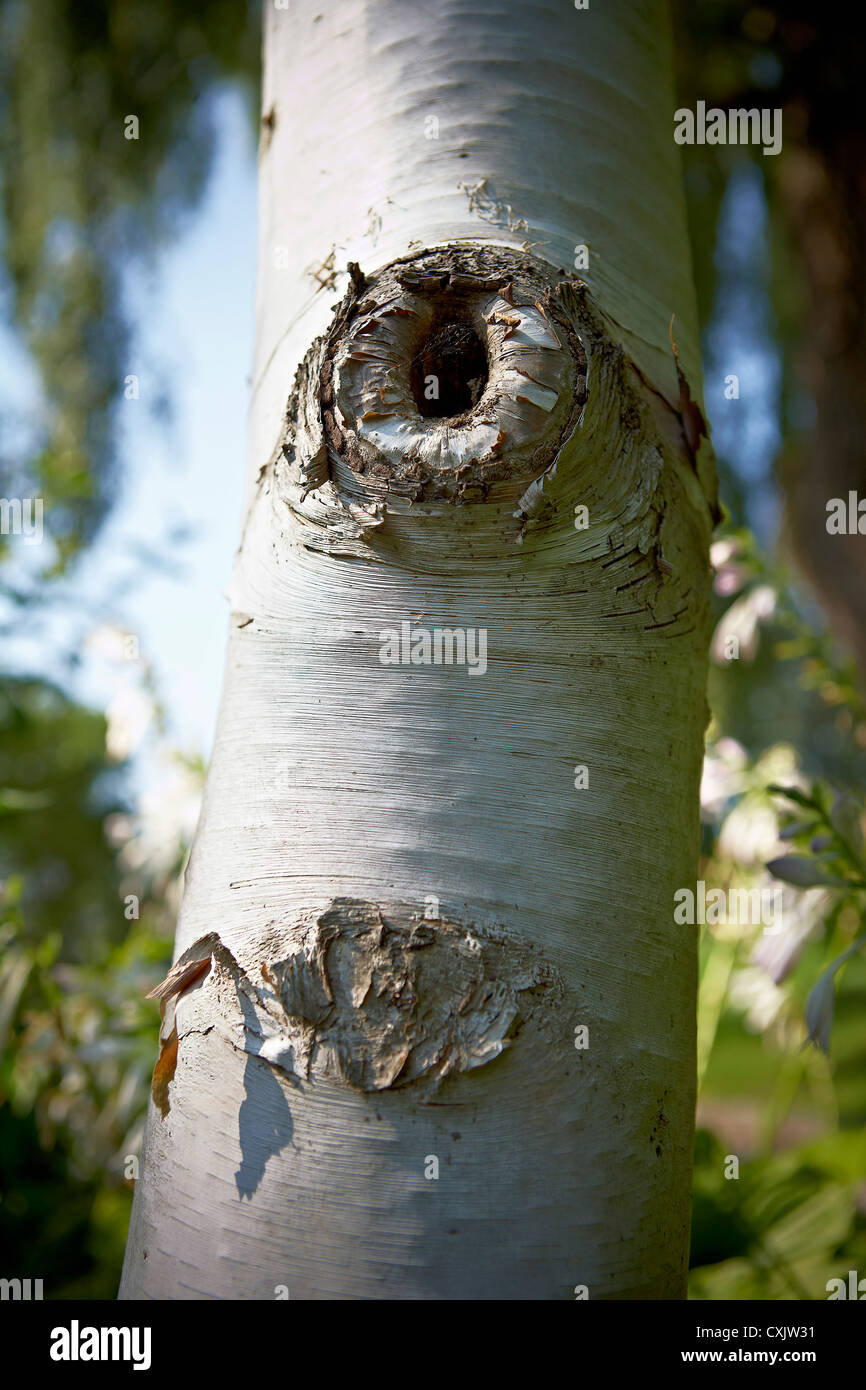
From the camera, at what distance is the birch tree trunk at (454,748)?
1.65 feet

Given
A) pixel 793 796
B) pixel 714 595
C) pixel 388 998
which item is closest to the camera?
pixel 388 998

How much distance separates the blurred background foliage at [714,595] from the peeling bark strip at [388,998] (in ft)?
1.32

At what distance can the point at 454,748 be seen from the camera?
56 cm

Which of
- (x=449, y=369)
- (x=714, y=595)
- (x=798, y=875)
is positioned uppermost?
(x=714, y=595)

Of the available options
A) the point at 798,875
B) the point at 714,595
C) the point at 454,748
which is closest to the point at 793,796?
the point at 798,875

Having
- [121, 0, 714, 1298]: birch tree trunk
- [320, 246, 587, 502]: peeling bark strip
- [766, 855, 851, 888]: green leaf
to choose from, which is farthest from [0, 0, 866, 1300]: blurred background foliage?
[320, 246, 587, 502]: peeling bark strip

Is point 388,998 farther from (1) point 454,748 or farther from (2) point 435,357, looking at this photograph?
(2) point 435,357

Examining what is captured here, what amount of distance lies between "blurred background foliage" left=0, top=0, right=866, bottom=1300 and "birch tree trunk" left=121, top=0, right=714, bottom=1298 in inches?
13.1

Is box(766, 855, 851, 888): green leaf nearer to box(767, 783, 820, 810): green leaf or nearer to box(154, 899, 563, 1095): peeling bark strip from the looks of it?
box(767, 783, 820, 810): green leaf

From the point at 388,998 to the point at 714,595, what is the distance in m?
1.55

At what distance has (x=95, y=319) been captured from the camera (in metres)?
2.59

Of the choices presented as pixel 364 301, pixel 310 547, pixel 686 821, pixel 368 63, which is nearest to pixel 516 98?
pixel 368 63

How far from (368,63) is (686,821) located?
686mm
